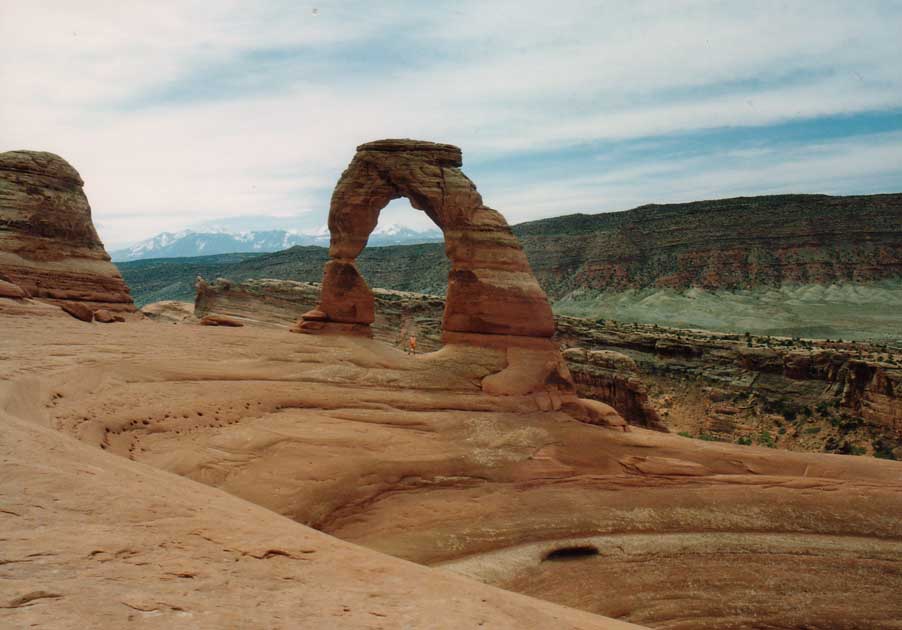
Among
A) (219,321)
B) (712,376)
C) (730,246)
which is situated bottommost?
(712,376)

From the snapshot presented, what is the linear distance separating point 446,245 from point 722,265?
266 feet

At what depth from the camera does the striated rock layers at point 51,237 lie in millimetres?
28547

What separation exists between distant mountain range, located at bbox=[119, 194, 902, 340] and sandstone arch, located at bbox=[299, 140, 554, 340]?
6068 cm

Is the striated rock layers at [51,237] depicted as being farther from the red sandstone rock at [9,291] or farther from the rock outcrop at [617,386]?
the rock outcrop at [617,386]

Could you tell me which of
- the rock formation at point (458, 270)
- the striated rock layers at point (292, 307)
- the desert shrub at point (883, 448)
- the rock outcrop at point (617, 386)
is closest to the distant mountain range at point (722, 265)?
the striated rock layers at point (292, 307)

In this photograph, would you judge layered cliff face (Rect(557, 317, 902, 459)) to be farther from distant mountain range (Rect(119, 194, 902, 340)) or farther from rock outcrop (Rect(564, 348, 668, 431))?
distant mountain range (Rect(119, 194, 902, 340))

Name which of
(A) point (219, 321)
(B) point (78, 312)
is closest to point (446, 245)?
(A) point (219, 321)

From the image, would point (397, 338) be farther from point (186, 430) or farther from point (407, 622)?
point (407, 622)

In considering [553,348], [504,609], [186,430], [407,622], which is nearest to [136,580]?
[407,622]

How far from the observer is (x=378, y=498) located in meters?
12.9

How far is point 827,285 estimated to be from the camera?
8381 centimetres

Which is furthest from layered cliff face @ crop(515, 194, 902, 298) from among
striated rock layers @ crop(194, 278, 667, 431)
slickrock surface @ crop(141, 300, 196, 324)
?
slickrock surface @ crop(141, 300, 196, 324)

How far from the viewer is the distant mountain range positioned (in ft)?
255

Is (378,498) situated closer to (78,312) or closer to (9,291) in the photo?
(78,312)
